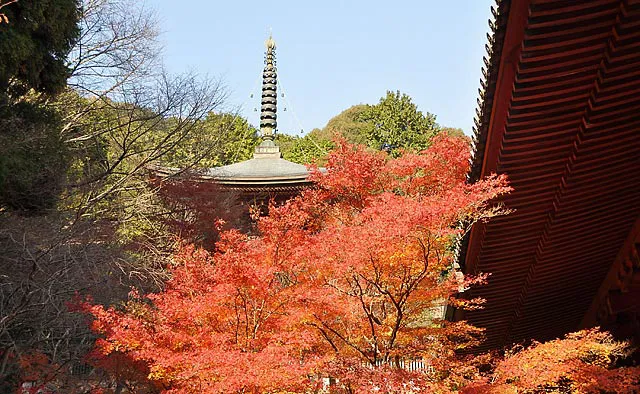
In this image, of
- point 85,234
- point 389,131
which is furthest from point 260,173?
point 389,131

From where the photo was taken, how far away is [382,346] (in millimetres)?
8609

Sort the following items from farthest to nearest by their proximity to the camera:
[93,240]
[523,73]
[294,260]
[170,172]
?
1. [170,172]
2. [93,240]
3. [294,260]
4. [523,73]

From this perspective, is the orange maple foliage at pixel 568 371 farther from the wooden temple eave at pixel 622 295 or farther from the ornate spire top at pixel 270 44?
the ornate spire top at pixel 270 44

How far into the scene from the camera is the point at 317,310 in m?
8.61

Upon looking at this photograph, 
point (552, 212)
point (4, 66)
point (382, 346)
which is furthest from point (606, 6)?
point (4, 66)

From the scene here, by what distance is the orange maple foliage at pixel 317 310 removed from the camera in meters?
7.55

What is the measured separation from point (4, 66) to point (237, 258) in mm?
3543

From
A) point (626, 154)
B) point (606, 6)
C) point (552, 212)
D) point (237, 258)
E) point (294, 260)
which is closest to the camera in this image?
point (606, 6)

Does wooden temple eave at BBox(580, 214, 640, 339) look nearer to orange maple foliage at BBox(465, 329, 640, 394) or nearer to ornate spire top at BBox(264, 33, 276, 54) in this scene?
orange maple foliage at BBox(465, 329, 640, 394)

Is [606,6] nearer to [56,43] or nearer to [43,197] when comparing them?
[56,43]

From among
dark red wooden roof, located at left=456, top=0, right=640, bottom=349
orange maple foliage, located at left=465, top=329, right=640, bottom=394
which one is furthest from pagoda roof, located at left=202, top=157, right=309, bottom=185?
orange maple foliage, located at left=465, top=329, right=640, bottom=394

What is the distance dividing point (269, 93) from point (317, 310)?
15899 millimetres

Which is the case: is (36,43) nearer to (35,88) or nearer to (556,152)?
(35,88)

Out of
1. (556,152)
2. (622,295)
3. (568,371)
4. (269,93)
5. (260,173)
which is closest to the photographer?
(556,152)
